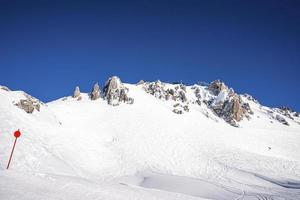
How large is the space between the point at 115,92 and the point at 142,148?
29.8 metres

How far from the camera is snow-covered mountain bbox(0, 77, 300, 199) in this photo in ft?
55.6

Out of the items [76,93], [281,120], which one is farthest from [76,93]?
[281,120]

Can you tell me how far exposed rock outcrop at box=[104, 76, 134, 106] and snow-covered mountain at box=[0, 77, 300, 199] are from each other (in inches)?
11.2

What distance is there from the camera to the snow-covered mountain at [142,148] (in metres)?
17.0

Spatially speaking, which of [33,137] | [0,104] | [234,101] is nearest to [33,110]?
[0,104]

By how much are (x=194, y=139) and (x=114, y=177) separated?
2615cm

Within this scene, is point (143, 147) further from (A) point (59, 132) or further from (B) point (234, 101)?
(B) point (234, 101)

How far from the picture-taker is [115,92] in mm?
70875

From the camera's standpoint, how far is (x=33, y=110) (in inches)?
1655

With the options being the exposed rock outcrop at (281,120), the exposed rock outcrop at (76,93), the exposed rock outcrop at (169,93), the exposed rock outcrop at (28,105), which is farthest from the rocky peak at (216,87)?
the exposed rock outcrop at (28,105)

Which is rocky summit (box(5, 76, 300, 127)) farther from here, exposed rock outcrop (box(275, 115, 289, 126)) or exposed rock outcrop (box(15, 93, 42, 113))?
exposed rock outcrop (box(15, 93, 42, 113))

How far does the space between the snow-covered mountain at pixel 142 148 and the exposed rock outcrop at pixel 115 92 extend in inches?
11.2

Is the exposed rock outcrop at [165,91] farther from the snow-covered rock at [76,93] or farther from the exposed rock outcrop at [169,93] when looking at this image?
the snow-covered rock at [76,93]

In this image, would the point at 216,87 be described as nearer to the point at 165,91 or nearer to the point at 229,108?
the point at 229,108
